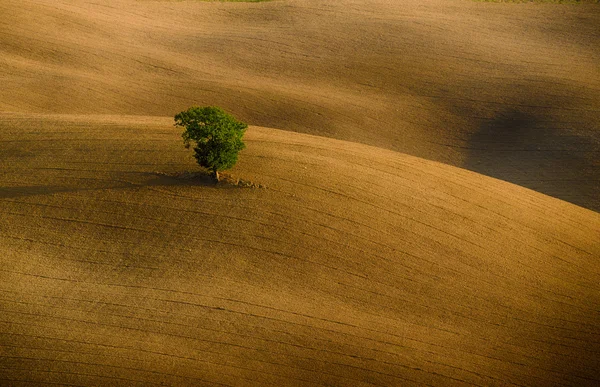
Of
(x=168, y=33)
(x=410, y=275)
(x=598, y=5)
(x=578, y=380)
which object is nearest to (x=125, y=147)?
(x=410, y=275)

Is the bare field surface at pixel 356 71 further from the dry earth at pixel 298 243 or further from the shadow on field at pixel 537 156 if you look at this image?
the dry earth at pixel 298 243

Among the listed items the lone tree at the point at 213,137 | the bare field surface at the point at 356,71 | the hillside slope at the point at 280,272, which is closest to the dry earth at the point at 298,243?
the hillside slope at the point at 280,272

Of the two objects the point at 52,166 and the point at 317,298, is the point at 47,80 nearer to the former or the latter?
the point at 52,166

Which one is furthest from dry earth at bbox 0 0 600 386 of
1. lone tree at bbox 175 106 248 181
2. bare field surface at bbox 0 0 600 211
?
lone tree at bbox 175 106 248 181

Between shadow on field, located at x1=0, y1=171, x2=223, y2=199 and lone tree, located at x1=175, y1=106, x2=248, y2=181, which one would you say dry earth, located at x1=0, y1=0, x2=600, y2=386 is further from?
lone tree, located at x1=175, y1=106, x2=248, y2=181

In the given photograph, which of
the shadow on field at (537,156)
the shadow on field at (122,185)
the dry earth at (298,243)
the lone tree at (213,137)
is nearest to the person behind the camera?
the dry earth at (298,243)

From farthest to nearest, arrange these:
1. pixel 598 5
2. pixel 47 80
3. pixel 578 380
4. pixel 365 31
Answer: pixel 598 5 → pixel 365 31 → pixel 47 80 → pixel 578 380
